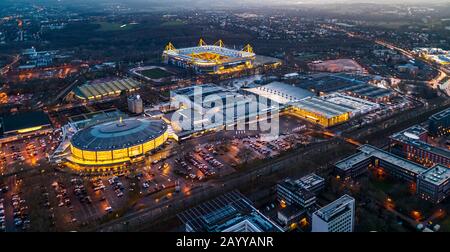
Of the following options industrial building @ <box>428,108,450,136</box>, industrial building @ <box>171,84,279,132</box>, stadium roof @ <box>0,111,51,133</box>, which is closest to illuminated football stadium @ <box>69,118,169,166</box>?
industrial building @ <box>171,84,279,132</box>

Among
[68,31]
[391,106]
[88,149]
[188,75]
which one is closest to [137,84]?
[188,75]

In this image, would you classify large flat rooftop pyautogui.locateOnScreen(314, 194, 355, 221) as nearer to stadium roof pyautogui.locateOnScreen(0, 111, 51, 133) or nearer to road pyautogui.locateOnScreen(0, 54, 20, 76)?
stadium roof pyautogui.locateOnScreen(0, 111, 51, 133)

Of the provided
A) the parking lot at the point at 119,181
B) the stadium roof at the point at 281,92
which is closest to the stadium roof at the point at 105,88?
the parking lot at the point at 119,181

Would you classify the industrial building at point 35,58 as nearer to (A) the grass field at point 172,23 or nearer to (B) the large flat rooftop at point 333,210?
(A) the grass field at point 172,23

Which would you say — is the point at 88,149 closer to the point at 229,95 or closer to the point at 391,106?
the point at 229,95

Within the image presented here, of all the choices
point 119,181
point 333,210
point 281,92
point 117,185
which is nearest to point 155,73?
point 281,92

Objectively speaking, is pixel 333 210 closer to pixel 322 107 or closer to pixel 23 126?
pixel 322 107
